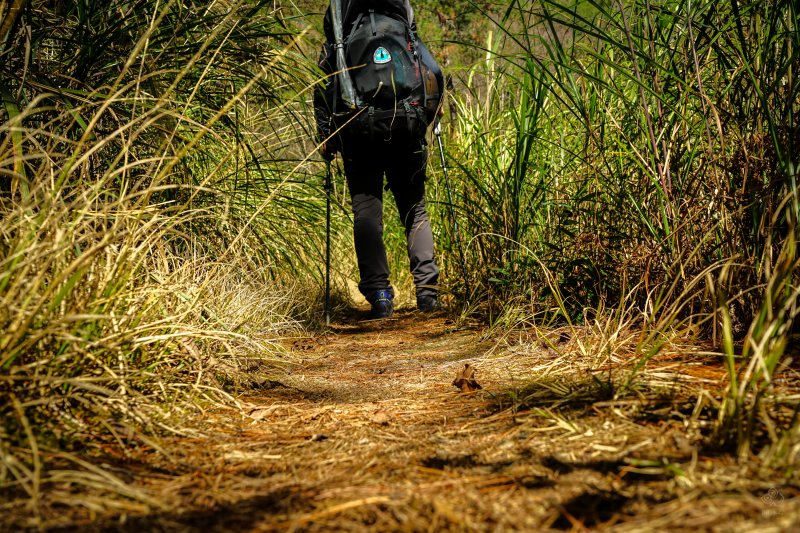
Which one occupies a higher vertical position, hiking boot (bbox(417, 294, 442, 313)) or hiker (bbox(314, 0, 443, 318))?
hiker (bbox(314, 0, 443, 318))

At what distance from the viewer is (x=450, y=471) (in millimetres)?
1072

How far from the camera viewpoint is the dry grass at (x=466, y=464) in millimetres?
854

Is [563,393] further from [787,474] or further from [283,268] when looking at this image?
[283,268]

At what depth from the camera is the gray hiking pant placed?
3.49 m

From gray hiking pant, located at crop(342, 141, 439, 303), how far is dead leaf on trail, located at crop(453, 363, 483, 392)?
1713 mm

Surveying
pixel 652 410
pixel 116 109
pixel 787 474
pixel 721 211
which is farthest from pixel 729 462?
pixel 116 109

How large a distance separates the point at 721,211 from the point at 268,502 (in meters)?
1.38

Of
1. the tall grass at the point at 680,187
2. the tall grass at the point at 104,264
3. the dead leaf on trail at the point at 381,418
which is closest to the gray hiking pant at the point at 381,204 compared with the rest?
the tall grass at the point at 104,264

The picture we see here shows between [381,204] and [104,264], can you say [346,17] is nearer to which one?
[381,204]

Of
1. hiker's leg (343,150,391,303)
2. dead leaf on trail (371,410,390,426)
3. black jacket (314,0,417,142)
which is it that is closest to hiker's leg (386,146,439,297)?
hiker's leg (343,150,391,303)

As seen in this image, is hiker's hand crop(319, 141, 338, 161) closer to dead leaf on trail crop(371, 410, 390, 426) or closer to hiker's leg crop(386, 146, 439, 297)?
hiker's leg crop(386, 146, 439, 297)

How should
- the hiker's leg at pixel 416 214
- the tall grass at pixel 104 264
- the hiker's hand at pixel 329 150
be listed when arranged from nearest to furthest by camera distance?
the tall grass at pixel 104 264 → the hiker's hand at pixel 329 150 → the hiker's leg at pixel 416 214

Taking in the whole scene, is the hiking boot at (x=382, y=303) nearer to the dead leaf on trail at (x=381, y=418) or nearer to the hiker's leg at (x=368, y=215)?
the hiker's leg at (x=368, y=215)

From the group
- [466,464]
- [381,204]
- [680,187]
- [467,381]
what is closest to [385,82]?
[381,204]
